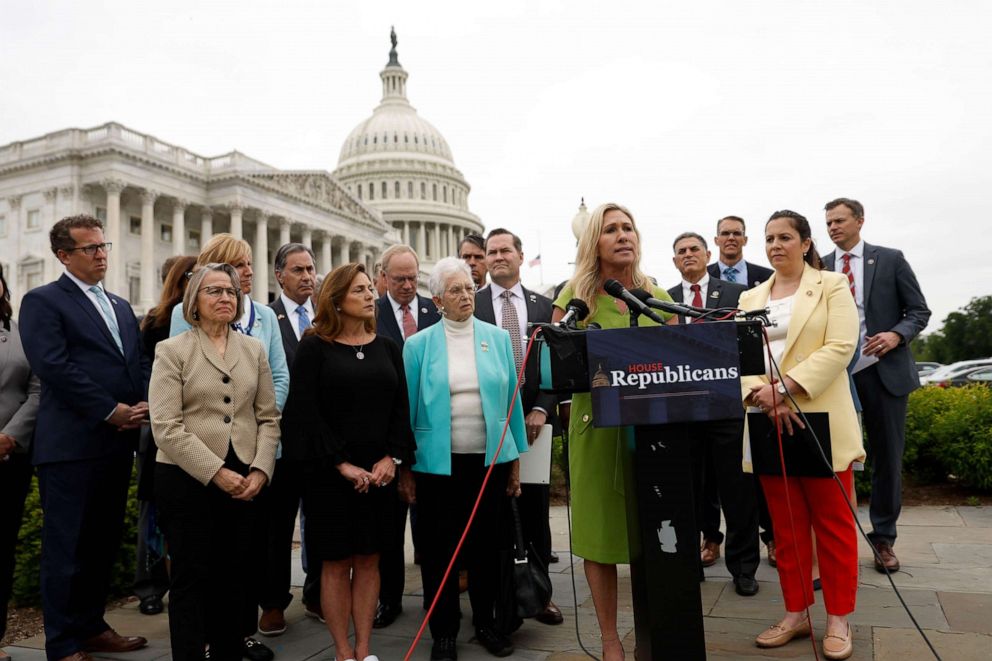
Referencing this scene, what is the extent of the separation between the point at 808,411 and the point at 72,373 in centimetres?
417

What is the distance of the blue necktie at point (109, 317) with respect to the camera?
186 inches

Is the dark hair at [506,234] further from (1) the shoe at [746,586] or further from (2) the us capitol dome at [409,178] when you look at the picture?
(2) the us capitol dome at [409,178]

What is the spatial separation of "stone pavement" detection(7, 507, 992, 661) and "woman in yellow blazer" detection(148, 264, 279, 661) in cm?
71

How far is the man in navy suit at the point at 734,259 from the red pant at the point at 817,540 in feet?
8.91

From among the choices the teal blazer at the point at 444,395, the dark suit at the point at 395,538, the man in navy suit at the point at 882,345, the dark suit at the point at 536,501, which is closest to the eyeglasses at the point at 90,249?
the dark suit at the point at 395,538

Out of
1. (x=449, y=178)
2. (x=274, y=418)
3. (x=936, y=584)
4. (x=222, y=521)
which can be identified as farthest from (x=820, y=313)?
(x=449, y=178)

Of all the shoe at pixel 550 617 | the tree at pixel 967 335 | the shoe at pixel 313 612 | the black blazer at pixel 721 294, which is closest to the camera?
the shoe at pixel 550 617

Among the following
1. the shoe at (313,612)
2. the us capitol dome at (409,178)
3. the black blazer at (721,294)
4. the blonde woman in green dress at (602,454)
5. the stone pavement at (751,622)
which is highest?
the us capitol dome at (409,178)

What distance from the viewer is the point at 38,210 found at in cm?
4591

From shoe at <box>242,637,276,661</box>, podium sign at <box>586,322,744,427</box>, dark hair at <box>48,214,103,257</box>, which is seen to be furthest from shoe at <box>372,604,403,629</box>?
dark hair at <box>48,214,103,257</box>

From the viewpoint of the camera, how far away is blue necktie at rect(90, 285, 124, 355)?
4730 millimetres

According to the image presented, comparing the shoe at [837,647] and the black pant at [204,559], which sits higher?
the black pant at [204,559]

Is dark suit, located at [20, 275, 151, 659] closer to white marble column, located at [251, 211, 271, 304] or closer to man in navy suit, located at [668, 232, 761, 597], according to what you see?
man in navy suit, located at [668, 232, 761, 597]

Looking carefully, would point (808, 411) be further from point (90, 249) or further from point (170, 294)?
point (90, 249)
